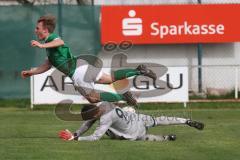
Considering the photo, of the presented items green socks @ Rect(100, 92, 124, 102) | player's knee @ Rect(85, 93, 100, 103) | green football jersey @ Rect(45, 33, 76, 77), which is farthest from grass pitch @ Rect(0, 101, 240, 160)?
green football jersey @ Rect(45, 33, 76, 77)

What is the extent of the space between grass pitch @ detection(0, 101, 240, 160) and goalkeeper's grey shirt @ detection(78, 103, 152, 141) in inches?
6.6

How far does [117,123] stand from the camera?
1107cm

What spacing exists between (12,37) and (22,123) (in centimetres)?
854

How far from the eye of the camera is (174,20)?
23500 mm

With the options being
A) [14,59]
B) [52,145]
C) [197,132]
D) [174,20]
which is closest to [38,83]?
[14,59]

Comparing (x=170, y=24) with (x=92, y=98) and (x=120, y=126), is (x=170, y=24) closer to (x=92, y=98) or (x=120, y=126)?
(x=92, y=98)

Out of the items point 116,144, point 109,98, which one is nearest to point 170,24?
point 109,98

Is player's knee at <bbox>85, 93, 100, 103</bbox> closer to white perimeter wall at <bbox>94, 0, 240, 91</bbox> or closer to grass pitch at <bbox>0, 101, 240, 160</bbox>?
grass pitch at <bbox>0, 101, 240, 160</bbox>

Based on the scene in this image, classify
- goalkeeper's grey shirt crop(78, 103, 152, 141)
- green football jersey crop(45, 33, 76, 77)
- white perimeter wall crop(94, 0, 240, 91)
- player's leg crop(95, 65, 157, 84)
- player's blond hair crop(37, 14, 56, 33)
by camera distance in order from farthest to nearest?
white perimeter wall crop(94, 0, 240, 91) → player's leg crop(95, 65, 157, 84) → green football jersey crop(45, 33, 76, 77) → player's blond hair crop(37, 14, 56, 33) → goalkeeper's grey shirt crop(78, 103, 152, 141)

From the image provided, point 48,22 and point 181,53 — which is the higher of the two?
point 48,22

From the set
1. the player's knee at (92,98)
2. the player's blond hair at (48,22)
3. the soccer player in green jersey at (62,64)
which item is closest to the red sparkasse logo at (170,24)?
the soccer player in green jersey at (62,64)

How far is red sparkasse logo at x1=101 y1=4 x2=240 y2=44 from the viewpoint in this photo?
76.6ft

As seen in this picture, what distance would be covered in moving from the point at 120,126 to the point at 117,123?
0.07 meters

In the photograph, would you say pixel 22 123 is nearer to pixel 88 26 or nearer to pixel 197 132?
pixel 197 132
